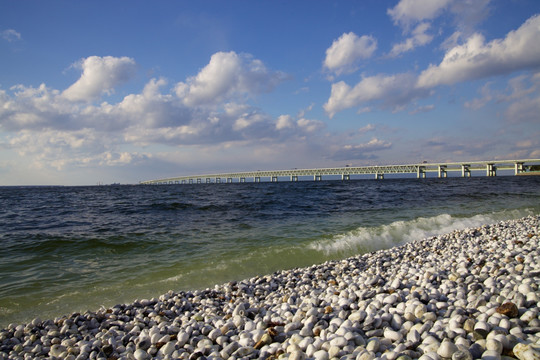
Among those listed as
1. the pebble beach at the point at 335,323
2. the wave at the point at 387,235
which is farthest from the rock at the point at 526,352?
the wave at the point at 387,235

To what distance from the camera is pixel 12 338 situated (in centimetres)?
393

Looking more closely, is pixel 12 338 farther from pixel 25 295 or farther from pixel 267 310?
pixel 267 310

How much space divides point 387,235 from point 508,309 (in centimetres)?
840

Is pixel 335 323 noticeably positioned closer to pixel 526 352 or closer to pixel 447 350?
pixel 447 350

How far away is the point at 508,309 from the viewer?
9.75 ft

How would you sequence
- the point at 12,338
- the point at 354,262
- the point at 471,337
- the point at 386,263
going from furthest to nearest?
the point at 354,262 → the point at 386,263 → the point at 12,338 → the point at 471,337

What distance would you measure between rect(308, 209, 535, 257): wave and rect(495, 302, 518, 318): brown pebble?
603 centimetres

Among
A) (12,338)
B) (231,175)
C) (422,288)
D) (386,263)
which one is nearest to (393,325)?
(422,288)

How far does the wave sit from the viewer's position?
31.1 ft

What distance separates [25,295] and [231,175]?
14885 centimetres

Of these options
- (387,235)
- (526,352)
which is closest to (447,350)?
(526,352)

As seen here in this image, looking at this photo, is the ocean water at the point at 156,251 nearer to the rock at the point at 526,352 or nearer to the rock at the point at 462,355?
the rock at the point at 462,355

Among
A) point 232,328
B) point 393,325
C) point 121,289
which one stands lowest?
point 121,289

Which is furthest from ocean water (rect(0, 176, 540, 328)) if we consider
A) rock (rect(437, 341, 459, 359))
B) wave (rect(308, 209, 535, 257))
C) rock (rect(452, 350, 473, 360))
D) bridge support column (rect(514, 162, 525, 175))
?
bridge support column (rect(514, 162, 525, 175))
